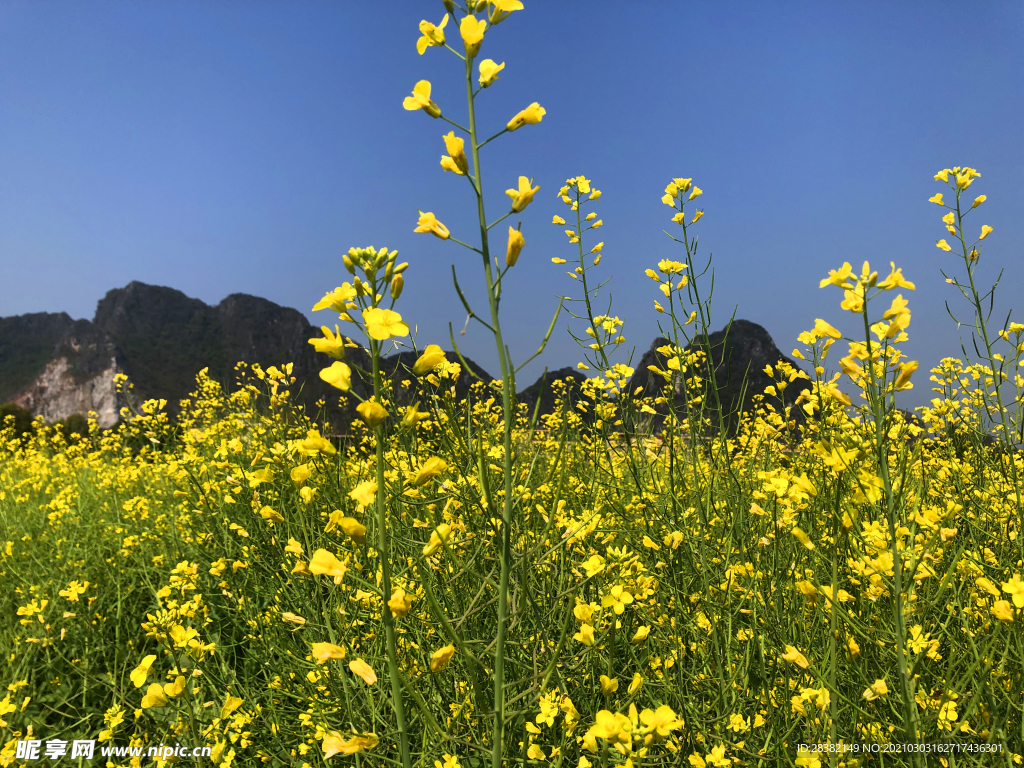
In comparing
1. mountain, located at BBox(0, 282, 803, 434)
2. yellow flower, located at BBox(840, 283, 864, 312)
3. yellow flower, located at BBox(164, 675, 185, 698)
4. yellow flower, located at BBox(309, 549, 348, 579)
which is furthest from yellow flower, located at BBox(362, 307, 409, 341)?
mountain, located at BBox(0, 282, 803, 434)

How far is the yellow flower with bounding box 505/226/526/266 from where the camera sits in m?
1.12

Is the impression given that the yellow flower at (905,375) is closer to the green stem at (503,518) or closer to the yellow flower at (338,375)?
the green stem at (503,518)

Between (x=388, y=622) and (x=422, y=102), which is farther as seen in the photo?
(x=422, y=102)

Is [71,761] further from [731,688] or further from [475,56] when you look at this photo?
[475,56]

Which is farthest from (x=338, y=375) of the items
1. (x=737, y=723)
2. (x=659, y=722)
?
(x=737, y=723)

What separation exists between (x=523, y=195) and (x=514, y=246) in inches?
5.6

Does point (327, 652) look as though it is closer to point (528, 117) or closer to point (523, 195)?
point (523, 195)

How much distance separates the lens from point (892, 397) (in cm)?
153

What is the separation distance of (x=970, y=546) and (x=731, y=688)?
217cm

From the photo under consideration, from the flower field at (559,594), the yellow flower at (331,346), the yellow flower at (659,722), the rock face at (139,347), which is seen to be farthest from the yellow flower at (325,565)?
the rock face at (139,347)

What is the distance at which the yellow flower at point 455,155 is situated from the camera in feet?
3.62

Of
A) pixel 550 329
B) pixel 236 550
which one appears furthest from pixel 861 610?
pixel 236 550

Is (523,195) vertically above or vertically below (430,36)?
below

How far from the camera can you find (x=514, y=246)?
3.71ft
